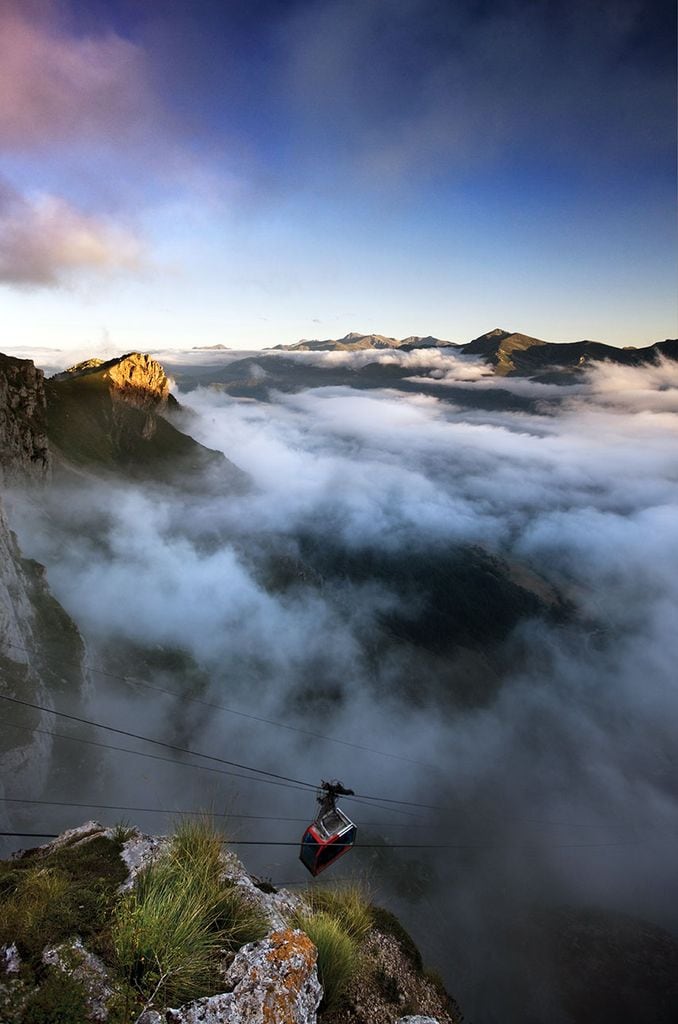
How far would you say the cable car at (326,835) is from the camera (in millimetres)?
18031

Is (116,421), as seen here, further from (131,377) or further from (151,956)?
(151,956)

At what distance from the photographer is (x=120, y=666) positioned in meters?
95.1

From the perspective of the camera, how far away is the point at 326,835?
18.1 m

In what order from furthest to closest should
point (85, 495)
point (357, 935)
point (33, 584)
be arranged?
point (85, 495) → point (33, 584) → point (357, 935)

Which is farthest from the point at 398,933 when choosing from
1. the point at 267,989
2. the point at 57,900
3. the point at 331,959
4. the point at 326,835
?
the point at 57,900

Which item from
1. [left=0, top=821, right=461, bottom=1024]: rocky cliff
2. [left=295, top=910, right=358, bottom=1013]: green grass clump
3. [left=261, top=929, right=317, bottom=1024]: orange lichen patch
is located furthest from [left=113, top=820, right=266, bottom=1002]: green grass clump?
[left=295, top=910, right=358, bottom=1013]: green grass clump

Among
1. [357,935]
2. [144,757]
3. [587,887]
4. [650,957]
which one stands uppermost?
[357,935]

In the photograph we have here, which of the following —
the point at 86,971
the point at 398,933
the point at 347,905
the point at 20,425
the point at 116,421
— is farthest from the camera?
the point at 116,421

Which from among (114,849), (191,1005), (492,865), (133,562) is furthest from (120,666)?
(492,865)

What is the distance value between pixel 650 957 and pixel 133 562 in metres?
210

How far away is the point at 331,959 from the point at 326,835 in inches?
433

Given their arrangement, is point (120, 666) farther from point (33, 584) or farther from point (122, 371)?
point (122, 371)

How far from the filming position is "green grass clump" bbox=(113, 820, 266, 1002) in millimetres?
5773

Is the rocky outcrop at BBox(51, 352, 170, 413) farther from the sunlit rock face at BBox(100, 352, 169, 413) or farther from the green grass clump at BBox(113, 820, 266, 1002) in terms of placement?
the green grass clump at BBox(113, 820, 266, 1002)
